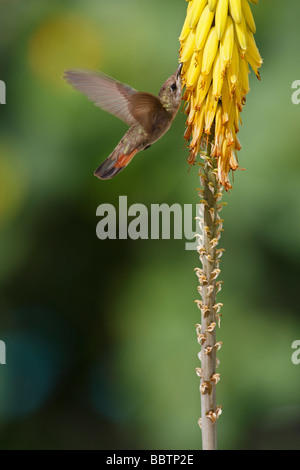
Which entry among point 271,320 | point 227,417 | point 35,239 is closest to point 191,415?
point 227,417

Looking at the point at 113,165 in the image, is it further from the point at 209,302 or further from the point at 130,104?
the point at 209,302

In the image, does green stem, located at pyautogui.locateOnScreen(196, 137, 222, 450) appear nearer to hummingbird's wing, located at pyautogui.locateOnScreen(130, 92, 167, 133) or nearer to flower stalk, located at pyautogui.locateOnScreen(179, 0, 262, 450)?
flower stalk, located at pyautogui.locateOnScreen(179, 0, 262, 450)

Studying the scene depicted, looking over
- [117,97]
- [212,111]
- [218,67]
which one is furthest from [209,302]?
[117,97]

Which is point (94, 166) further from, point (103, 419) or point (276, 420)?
point (276, 420)

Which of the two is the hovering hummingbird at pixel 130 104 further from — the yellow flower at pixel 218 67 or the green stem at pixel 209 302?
the green stem at pixel 209 302

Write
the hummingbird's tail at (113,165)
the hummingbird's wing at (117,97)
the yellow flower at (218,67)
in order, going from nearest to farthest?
the yellow flower at (218,67) < the hummingbird's wing at (117,97) < the hummingbird's tail at (113,165)

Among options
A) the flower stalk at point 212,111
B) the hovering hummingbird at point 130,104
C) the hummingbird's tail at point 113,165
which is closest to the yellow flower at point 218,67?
the flower stalk at point 212,111

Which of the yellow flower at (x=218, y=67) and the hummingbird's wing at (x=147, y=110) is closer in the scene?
the yellow flower at (x=218, y=67)
